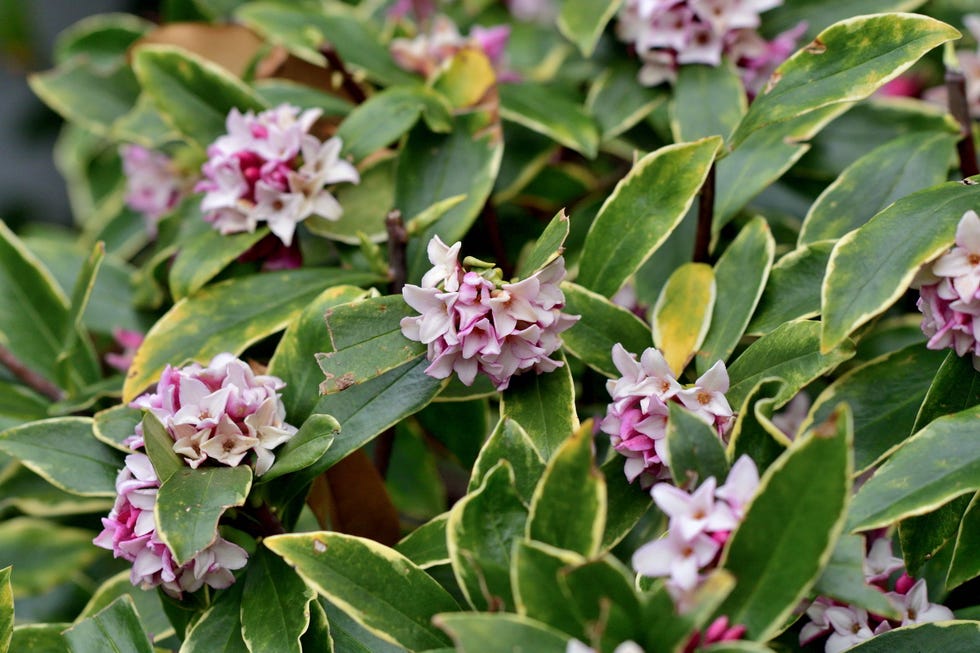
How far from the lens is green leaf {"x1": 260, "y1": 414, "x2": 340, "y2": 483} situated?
780mm

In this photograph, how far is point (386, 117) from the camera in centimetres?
107

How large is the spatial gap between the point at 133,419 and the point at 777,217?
0.71m

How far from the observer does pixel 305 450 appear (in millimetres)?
789

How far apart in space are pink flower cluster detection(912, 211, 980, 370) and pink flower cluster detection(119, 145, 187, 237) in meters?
0.88

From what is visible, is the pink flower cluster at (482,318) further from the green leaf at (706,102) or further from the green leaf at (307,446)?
the green leaf at (706,102)

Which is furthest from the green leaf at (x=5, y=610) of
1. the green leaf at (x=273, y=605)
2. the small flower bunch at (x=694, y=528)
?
the small flower bunch at (x=694, y=528)

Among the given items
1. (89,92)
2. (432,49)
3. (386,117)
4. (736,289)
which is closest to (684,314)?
(736,289)

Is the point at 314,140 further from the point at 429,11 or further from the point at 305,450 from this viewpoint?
the point at 429,11

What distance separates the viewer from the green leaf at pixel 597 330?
0.88m

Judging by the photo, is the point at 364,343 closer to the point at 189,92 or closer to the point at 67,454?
the point at 67,454

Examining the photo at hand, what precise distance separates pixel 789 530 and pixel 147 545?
18.6 inches

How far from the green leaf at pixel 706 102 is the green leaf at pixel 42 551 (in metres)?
0.83

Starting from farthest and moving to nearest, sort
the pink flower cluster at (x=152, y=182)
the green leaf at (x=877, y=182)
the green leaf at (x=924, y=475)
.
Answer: the pink flower cluster at (x=152, y=182) → the green leaf at (x=877, y=182) → the green leaf at (x=924, y=475)

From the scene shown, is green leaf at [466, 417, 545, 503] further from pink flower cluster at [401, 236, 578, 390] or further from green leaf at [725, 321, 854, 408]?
green leaf at [725, 321, 854, 408]
